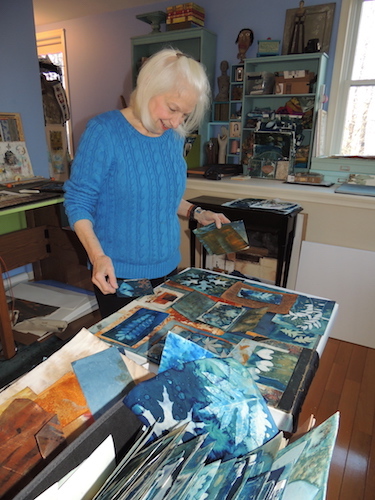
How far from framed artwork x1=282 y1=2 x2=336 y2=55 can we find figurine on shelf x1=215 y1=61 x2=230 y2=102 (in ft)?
1.85

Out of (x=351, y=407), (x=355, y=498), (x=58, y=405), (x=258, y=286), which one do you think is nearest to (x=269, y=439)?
(x=58, y=405)

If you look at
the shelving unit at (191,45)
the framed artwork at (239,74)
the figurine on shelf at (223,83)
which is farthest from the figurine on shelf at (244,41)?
the shelving unit at (191,45)

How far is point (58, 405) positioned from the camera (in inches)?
22.2

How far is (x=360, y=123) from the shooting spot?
2.93 meters

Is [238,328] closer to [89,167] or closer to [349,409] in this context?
[89,167]

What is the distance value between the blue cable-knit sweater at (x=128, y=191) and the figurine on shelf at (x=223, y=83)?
2.30m

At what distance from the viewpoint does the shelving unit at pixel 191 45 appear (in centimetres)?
316

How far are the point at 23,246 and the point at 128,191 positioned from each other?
5.93 feet

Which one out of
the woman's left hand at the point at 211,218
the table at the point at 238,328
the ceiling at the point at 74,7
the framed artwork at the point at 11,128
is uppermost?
the ceiling at the point at 74,7

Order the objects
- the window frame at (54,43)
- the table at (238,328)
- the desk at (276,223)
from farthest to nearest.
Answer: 1. the window frame at (54,43)
2. the desk at (276,223)
3. the table at (238,328)

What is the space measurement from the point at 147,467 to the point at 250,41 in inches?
134

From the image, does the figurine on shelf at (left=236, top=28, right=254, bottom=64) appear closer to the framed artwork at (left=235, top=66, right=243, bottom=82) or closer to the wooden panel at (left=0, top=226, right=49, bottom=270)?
the framed artwork at (left=235, top=66, right=243, bottom=82)

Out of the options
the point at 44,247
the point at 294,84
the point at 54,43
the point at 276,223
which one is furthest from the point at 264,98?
the point at 54,43

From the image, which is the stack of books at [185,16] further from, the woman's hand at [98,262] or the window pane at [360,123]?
the woman's hand at [98,262]
